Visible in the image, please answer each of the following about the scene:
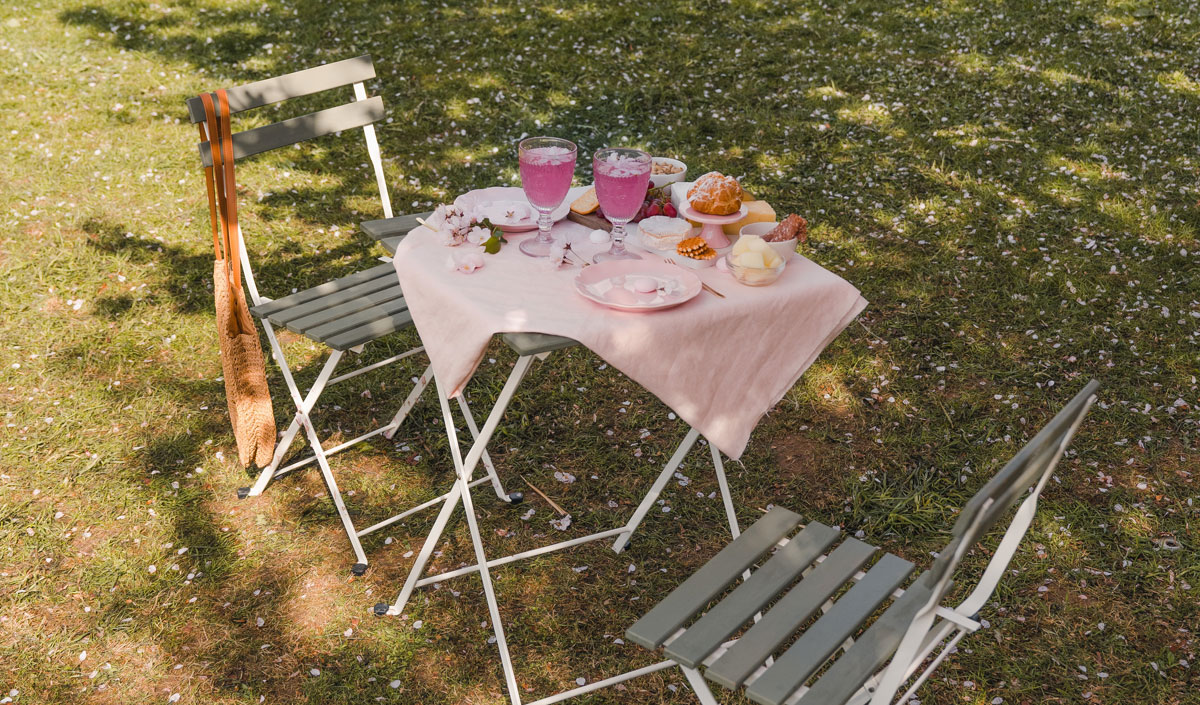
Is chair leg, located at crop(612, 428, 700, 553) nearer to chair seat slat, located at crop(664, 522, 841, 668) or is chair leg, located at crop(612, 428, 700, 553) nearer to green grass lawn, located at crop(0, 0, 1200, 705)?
green grass lawn, located at crop(0, 0, 1200, 705)

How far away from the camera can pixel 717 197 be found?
8.57 feet

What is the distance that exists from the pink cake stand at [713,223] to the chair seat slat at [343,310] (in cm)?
102

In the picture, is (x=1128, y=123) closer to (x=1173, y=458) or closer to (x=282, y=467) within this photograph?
(x=1173, y=458)

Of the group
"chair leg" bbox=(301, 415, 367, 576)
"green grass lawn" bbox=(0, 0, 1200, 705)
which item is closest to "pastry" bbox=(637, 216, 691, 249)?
"green grass lawn" bbox=(0, 0, 1200, 705)

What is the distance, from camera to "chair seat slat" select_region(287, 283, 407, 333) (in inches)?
122

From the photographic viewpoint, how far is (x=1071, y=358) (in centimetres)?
426

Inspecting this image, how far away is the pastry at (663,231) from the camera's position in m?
2.64

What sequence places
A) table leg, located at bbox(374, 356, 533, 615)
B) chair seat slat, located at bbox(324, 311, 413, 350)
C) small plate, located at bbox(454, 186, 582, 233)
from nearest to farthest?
1. table leg, located at bbox(374, 356, 533, 615)
2. small plate, located at bbox(454, 186, 582, 233)
3. chair seat slat, located at bbox(324, 311, 413, 350)

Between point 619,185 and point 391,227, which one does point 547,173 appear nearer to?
point 619,185

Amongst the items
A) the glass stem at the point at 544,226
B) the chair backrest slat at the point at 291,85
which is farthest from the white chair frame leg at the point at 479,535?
the chair backrest slat at the point at 291,85

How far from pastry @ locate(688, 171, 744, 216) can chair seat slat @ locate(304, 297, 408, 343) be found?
1.03 meters

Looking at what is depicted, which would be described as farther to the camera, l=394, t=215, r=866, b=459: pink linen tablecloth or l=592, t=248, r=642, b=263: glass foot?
l=592, t=248, r=642, b=263: glass foot

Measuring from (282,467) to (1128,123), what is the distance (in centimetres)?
555

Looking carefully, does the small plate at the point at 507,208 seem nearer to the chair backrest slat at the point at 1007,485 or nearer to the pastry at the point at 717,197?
the pastry at the point at 717,197
